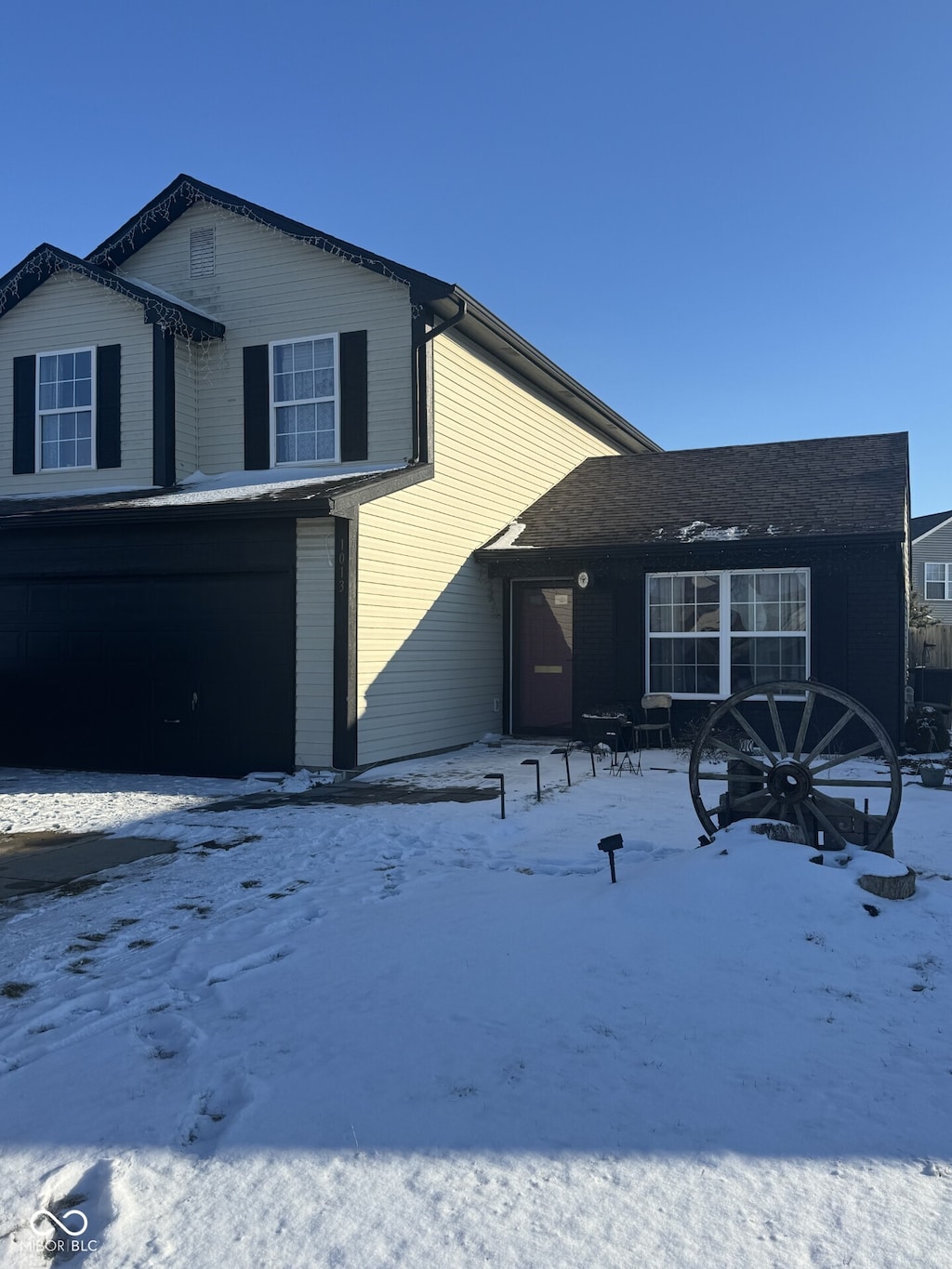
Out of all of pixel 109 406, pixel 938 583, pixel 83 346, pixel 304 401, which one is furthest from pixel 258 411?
pixel 938 583

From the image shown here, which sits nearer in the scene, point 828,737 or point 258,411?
point 828,737

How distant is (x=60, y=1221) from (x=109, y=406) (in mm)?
12646

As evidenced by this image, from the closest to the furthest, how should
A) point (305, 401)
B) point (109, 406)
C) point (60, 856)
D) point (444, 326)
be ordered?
point (60, 856) → point (444, 326) → point (305, 401) → point (109, 406)

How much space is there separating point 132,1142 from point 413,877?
335cm

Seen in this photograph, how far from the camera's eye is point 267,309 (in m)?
13.2

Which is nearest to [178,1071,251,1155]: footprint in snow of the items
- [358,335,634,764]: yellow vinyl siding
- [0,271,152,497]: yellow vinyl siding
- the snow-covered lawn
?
the snow-covered lawn

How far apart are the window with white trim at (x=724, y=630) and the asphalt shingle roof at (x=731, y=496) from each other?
719mm

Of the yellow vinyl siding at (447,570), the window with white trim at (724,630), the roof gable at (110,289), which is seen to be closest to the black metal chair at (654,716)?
the window with white trim at (724,630)

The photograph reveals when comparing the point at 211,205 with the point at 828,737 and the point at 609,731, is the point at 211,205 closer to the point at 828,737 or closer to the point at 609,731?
the point at 609,731

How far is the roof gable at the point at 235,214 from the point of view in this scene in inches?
474

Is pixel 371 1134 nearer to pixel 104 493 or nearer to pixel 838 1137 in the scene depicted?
pixel 838 1137

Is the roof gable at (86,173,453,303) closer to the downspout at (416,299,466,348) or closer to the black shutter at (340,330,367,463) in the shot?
the downspout at (416,299,466,348)

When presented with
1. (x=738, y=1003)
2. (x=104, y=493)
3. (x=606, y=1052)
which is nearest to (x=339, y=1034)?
(x=606, y=1052)

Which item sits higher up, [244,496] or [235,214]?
[235,214]
